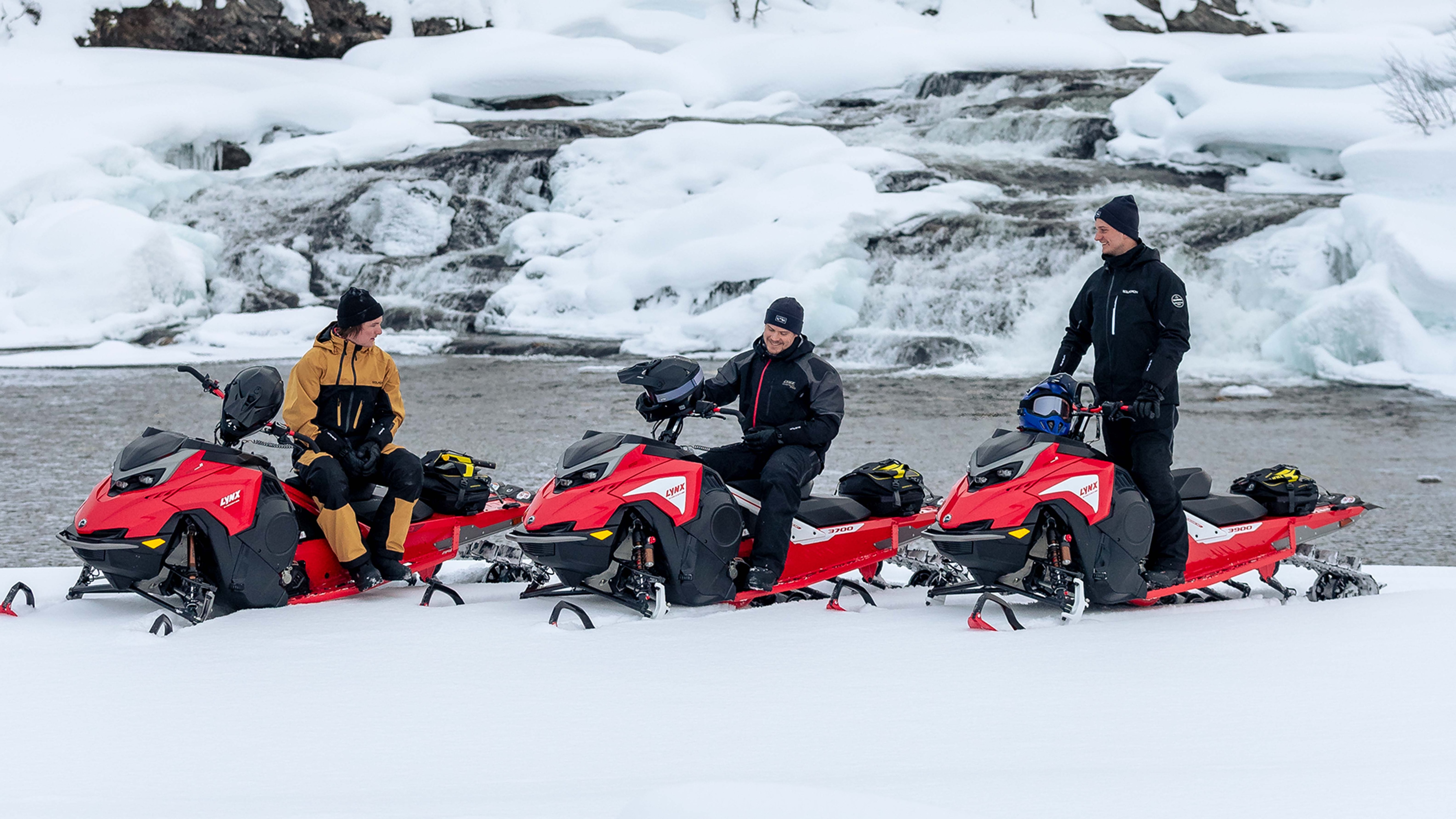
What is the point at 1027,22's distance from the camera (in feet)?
121

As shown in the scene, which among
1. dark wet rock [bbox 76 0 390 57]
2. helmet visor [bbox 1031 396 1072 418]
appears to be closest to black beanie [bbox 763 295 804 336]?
helmet visor [bbox 1031 396 1072 418]

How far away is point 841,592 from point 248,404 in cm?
245

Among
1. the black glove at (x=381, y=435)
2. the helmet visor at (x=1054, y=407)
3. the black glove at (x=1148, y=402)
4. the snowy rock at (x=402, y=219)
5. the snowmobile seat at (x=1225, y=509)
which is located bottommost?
the snowy rock at (x=402, y=219)

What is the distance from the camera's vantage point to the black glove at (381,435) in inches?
201

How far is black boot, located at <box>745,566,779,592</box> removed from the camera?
4914mm

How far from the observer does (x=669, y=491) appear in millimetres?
4695

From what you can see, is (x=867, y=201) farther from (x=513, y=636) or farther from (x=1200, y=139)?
(x=513, y=636)

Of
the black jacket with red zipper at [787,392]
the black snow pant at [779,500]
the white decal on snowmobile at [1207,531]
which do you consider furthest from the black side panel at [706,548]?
the white decal on snowmobile at [1207,531]

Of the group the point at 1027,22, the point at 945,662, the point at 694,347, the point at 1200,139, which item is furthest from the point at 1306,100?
the point at 945,662

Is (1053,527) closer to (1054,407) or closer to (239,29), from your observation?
(1054,407)

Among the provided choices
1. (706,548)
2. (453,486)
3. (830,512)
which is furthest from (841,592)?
(453,486)

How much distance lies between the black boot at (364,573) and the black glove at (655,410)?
1269 mm

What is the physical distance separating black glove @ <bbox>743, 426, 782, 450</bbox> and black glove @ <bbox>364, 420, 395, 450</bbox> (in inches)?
57.3

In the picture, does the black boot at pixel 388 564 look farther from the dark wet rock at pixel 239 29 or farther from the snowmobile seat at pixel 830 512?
the dark wet rock at pixel 239 29
